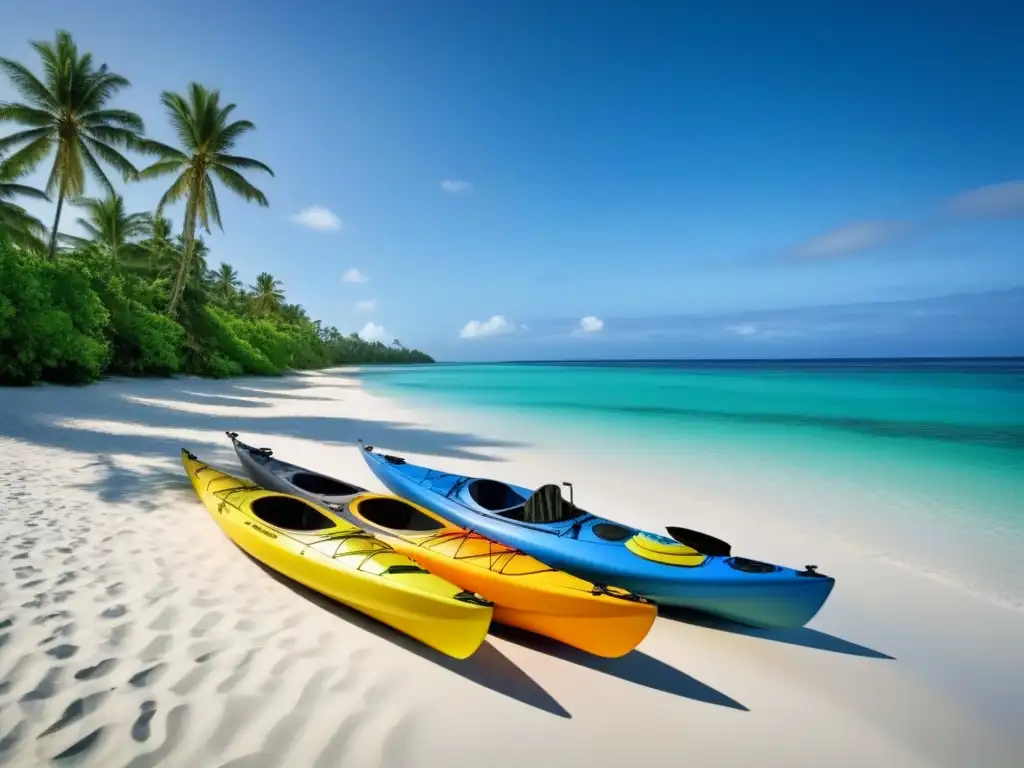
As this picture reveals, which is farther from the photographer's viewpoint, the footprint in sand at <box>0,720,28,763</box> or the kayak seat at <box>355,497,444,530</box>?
the kayak seat at <box>355,497,444,530</box>

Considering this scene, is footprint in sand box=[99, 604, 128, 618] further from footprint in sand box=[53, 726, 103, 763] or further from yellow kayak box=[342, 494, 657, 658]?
yellow kayak box=[342, 494, 657, 658]

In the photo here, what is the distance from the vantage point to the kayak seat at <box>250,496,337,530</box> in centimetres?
409

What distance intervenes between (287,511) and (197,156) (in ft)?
75.7

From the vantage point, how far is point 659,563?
327 cm

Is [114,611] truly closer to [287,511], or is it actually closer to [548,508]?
[287,511]

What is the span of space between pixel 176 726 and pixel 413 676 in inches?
41.0

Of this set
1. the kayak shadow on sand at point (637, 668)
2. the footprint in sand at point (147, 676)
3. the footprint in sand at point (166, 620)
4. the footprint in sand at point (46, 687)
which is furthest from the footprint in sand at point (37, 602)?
the kayak shadow on sand at point (637, 668)

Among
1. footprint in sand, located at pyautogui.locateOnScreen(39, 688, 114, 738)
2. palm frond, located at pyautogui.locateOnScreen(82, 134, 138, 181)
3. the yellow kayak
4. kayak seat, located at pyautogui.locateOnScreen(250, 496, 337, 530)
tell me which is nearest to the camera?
footprint in sand, located at pyautogui.locateOnScreen(39, 688, 114, 738)

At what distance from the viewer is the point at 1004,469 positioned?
9.50 metres

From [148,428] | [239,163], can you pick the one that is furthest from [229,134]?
[148,428]

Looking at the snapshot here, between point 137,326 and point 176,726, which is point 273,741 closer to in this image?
point 176,726

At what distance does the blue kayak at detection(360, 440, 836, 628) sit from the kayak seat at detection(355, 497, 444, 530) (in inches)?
19.5

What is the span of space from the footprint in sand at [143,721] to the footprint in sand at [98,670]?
353 mm

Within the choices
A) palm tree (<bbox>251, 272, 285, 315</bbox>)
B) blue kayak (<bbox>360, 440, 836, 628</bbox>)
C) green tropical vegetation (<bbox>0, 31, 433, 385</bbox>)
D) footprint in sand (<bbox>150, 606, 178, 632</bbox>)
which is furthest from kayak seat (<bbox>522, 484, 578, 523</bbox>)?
palm tree (<bbox>251, 272, 285, 315</bbox>)
